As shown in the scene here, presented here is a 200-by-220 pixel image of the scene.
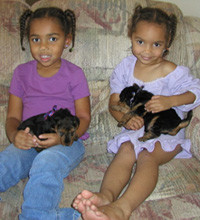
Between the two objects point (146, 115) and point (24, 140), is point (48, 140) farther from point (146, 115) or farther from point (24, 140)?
point (146, 115)

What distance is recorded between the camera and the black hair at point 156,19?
71.2 inches

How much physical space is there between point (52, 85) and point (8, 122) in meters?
0.37

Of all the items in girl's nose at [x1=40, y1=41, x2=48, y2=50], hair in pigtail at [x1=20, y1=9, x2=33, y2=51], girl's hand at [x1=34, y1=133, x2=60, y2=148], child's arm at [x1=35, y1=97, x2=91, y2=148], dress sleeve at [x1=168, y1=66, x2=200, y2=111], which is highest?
hair in pigtail at [x1=20, y1=9, x2=33, y2=51]

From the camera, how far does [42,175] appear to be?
4.62ft

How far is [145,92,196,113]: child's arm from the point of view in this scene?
5.78 ft

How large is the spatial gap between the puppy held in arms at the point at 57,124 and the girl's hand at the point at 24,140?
0.06m

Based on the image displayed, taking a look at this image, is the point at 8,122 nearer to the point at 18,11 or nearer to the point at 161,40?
the point at 18,11

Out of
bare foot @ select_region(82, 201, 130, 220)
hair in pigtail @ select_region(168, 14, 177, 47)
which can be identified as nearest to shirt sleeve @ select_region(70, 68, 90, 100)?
hair in pigtail @ select_region(168, 14, 177, 47)

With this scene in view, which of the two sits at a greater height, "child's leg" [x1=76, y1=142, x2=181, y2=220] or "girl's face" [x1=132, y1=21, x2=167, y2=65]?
"girl's face" [x1=132, y1=21, x2=167, y2=65]

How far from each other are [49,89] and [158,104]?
2.31 feet

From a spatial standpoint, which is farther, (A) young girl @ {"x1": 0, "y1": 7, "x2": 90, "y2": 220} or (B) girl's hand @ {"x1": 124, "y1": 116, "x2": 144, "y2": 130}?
(B) girl's hand @ {"x1": 124, "y1": 116, "x2": 144, "y2": 130}

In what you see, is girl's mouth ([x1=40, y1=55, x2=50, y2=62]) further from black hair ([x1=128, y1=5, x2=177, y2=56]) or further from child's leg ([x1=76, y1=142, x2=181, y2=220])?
child's leg ([x1=76, y1=142, x2=181, y2=220])

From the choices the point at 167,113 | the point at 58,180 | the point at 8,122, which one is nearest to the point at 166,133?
the point at 167,113

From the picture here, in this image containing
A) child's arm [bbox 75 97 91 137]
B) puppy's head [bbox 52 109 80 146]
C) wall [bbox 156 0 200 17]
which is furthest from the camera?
wall [bbox 156 0 200 17]
